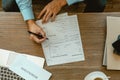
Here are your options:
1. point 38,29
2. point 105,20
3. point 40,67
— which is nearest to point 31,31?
point 38,29

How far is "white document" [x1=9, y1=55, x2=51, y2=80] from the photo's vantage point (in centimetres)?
110

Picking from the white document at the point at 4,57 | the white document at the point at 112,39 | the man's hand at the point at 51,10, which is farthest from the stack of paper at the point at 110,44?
the white document at the point at 4,57

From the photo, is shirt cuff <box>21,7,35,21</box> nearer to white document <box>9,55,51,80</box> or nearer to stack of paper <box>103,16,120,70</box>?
white document <box>9,55,51,80</box>

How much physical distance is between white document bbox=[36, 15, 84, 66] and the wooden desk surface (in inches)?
0.8

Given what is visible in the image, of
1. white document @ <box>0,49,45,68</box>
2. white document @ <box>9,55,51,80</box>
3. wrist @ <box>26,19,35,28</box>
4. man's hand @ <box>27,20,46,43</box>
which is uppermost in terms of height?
wrist @ <box>26,19,35,28</box>

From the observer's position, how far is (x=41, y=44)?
1.14m

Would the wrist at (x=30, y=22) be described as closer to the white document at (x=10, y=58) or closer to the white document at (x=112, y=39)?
the white document at (x=10, y=58)

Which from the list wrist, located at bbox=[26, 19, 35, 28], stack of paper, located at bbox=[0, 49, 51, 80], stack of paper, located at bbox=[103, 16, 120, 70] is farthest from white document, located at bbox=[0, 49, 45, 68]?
stack of paper, located at bbox=[103, 16, 120, 70]

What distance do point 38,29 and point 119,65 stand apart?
0.35 m

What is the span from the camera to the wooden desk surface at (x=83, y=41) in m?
1.11

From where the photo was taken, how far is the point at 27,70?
3.64 feet

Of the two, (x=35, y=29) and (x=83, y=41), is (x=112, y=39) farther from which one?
(x=35, y=29)

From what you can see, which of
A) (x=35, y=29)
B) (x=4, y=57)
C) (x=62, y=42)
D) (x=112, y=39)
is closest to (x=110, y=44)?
(x=112, y=39)

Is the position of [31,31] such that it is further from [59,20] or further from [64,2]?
[64,2]
